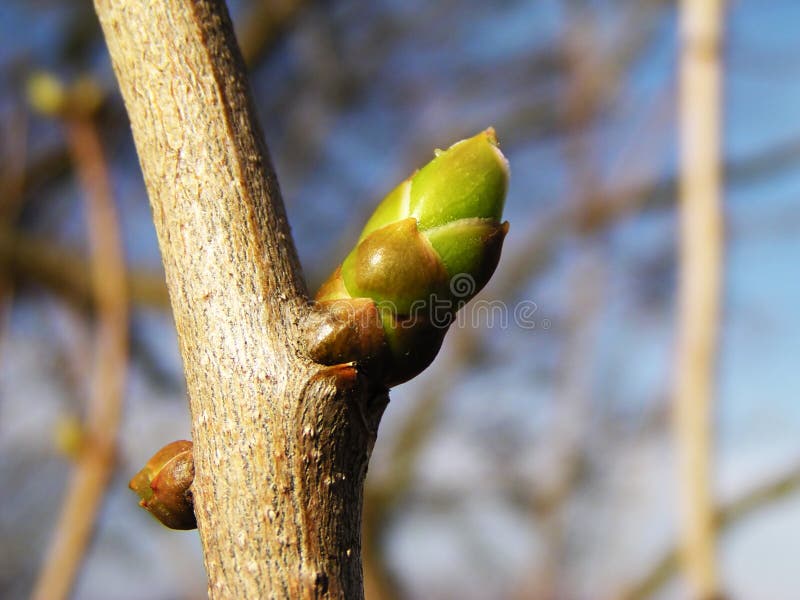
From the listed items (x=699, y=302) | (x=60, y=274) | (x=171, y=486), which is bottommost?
(x=171, y=486)

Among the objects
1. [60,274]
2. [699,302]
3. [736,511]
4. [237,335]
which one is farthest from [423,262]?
[60,274]

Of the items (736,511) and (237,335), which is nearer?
(237,335)

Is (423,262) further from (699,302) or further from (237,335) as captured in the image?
(699,302)

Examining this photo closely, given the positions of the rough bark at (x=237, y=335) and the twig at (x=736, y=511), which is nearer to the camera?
the rough bark at (x=237, y=335)

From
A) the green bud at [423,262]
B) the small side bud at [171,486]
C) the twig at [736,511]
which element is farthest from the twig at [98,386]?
the twig at [736,511]

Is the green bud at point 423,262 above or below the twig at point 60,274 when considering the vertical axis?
below

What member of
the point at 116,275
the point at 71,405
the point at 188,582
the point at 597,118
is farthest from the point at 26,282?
the point at 597,118

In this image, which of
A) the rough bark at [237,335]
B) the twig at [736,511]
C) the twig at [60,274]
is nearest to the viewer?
the rough bark at [237,335]

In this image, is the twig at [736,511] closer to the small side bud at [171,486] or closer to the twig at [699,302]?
the twig at [699,302]
